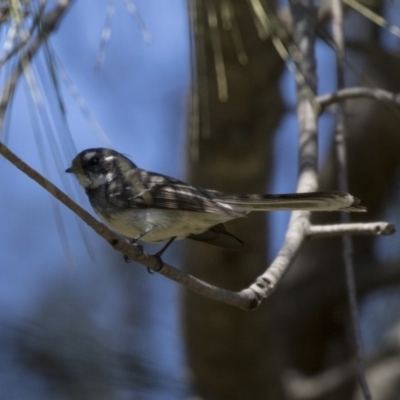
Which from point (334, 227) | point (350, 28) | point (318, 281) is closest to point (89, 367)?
point (318, 281)

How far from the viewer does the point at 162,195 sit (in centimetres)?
226

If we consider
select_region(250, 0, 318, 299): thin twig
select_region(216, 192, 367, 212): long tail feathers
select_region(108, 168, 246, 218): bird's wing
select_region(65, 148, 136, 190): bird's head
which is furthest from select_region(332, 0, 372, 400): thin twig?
select_region(65, 148, 136, 190): bird's head

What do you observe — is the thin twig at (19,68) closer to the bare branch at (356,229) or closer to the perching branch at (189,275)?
the perching branch at (189,275)

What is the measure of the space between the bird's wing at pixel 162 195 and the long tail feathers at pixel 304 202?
1.8 inches

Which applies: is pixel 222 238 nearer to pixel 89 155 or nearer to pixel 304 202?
pixel 304 202

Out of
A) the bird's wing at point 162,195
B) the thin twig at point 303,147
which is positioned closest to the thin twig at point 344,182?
the thin twig at point 303,147

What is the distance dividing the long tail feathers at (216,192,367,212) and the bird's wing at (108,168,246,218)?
5 centimetres

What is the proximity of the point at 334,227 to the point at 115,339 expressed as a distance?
227 cm

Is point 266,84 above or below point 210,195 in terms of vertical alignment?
above

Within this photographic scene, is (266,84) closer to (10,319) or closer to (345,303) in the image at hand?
(345,303)

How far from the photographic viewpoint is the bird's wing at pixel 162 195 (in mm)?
2150

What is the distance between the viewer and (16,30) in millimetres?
1863

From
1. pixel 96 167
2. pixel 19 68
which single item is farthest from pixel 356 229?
pixel 96 167

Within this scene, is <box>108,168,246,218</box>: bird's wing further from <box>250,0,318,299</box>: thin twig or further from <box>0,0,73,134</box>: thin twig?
<box>0,0,73,134</box>: thin twig
